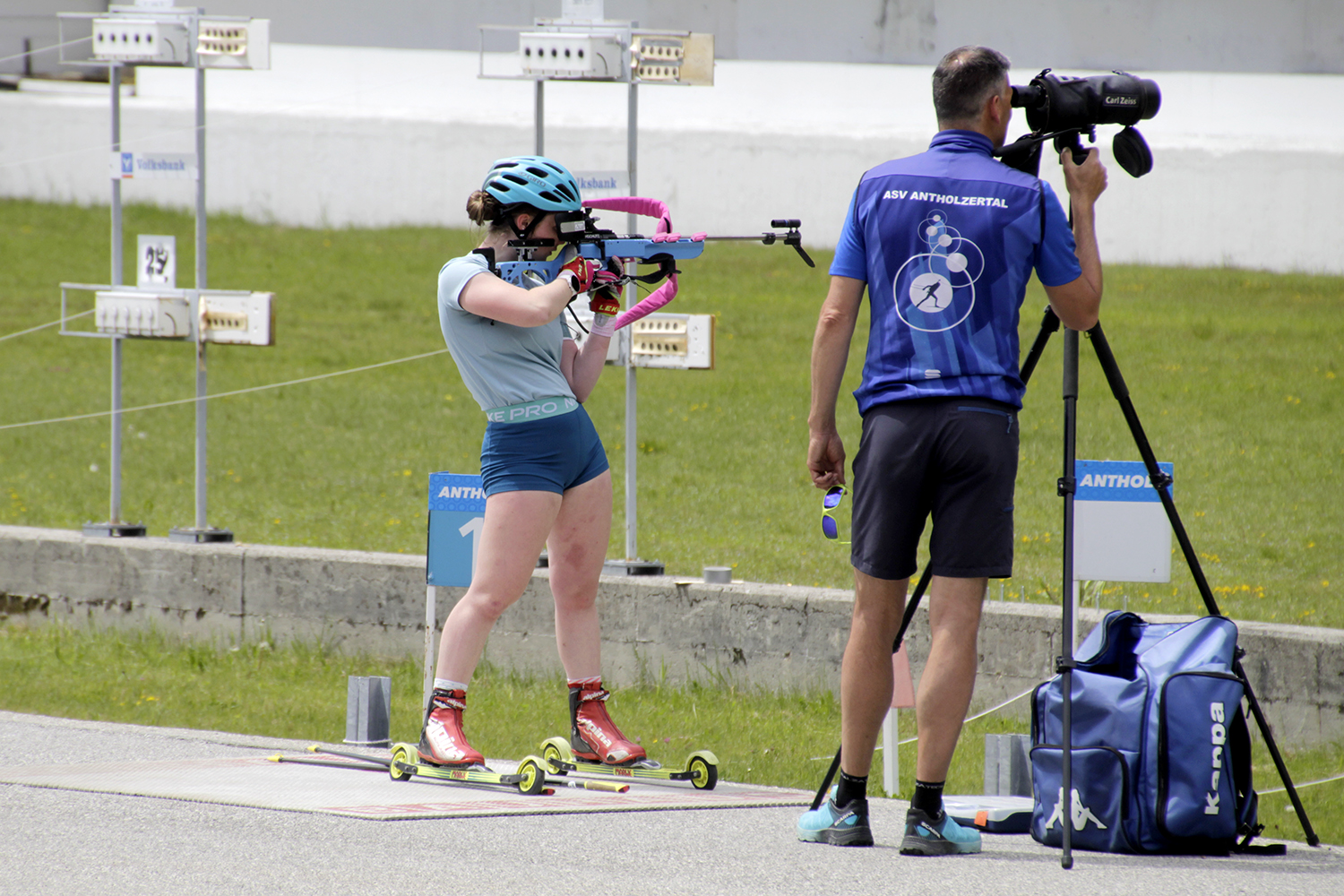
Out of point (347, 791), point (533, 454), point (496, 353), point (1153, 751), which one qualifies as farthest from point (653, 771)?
point (1153, 751)

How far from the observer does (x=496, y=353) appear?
17.0 ft

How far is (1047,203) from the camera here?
4293mm

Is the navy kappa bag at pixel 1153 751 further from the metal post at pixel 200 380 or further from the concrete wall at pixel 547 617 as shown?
the metal post at pixel 200 380

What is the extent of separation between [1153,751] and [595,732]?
1787mm

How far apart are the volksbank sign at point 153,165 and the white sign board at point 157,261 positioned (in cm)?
33

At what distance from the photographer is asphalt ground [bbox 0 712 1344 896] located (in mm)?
4012

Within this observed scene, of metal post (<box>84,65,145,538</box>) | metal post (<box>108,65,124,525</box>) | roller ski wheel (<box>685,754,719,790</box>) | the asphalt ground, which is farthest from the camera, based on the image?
metal post (<box>108,65,124,525</box>)

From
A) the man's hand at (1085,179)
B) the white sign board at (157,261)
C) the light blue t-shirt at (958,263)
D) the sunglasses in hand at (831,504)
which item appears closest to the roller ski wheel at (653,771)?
the sunglasses in hand at (831,504)

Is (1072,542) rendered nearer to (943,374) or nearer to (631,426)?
(943,374)

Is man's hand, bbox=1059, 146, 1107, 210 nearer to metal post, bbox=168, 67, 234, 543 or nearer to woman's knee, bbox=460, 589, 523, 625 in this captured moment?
woman's knee, bbox=460, 589, 523, 625

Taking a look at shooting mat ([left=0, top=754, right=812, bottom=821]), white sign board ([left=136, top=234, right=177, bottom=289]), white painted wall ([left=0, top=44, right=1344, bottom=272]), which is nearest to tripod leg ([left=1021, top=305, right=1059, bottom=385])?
shooting mat ([left=0, top=754, right=812, bottom=821])

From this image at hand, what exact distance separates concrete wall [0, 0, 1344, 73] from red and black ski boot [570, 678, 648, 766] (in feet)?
56.6

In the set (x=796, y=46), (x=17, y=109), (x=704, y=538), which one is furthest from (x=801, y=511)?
(x=17, y=109)

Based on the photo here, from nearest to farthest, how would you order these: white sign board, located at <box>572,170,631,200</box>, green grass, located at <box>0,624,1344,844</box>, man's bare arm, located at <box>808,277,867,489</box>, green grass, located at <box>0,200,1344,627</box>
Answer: man's bare arm, located at <box>808,277,867,489</box>
green grass, located at <box>0,624,1344,844</box>
white sign board, located at <box>572,170,631,200</box>
green grass, located at <box>0,200,1344,627</box>
